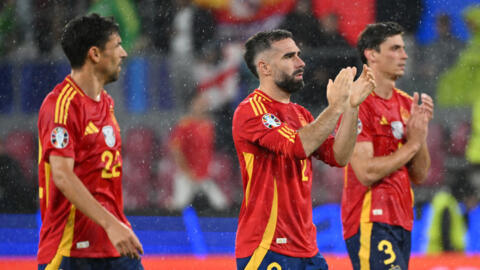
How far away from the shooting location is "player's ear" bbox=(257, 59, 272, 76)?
12.4 ft

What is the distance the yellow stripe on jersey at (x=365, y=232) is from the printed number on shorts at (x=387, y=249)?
0.08 meters

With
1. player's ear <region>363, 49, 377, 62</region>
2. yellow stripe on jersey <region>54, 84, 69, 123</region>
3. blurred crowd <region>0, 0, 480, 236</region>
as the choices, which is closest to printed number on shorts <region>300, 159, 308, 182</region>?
yellow stripe on jersey <region>54, 84, 69, 123</region>

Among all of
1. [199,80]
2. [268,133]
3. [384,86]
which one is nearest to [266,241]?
[268,133]

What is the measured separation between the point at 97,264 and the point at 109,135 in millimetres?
565

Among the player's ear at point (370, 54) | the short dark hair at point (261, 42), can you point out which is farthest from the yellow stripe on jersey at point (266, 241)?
the player's ear at point (370, 54)

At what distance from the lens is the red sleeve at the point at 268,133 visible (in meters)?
3.42

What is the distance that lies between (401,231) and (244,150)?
1.16m

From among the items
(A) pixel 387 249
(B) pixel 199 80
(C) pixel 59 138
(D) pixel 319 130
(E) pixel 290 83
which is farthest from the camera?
(B) pixel 199 80

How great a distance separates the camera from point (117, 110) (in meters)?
10.5

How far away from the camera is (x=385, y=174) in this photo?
13.8ft

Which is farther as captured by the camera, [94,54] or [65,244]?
[94,54]

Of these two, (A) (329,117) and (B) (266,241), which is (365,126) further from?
(B) (266,241)

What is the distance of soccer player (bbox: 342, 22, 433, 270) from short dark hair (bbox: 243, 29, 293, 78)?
802mm

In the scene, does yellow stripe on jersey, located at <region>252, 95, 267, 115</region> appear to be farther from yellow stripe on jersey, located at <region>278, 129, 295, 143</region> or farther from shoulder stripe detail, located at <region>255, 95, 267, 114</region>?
yellow stripe on jersey, located at <region>278, 129, 295, 143</region>
